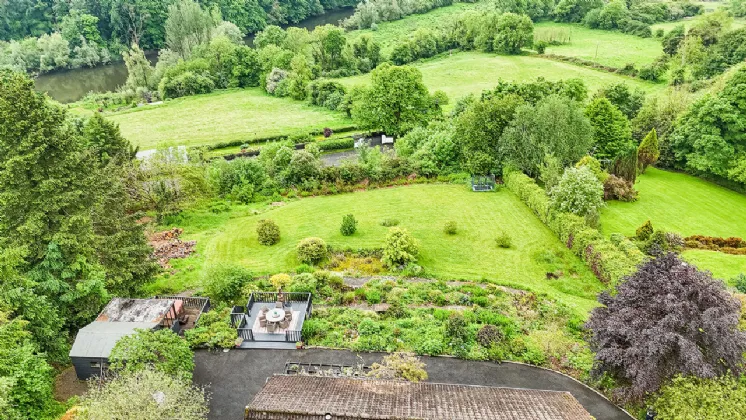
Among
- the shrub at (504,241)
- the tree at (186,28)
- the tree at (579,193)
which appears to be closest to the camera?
the tree at (579,193)

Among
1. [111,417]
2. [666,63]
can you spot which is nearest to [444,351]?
[111,417]

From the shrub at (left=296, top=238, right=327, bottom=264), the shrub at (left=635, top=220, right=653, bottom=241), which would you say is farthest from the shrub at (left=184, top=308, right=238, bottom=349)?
the shrub at (left=635, top=220, right=653, bottom=241)

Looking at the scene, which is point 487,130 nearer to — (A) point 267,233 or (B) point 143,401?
(A) point 267,233

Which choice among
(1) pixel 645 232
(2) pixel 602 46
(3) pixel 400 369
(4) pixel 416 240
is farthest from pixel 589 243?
(2) pixel 602 46

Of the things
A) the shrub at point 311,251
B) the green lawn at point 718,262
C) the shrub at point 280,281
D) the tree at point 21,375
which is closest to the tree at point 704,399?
the green lawn at point 718,262

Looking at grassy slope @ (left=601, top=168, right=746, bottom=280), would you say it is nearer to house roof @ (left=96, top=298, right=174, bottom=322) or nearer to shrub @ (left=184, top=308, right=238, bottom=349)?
A: shrub @ (left=184, top=308, right=238, bottom=349)

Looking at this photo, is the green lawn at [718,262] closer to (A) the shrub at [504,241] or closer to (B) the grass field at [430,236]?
(B) the grass field at [430,236]
